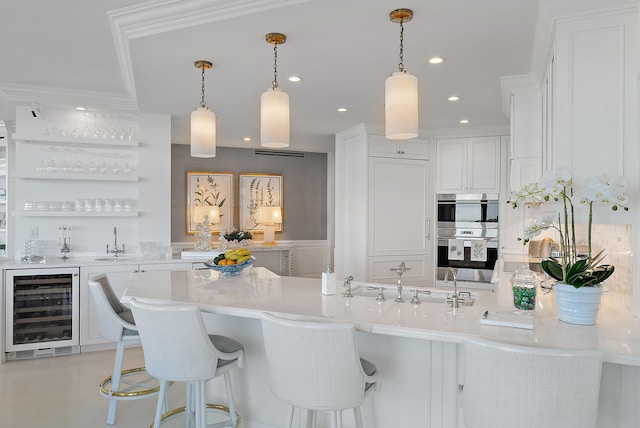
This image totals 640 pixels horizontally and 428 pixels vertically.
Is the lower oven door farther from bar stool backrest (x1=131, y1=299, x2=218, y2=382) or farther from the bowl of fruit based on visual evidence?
bar stool backrest (x1=131, y1=299, x2=218, y2=382)

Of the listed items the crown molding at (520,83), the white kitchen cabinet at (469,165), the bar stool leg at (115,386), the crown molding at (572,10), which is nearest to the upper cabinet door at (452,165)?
the white kitchen cabinet at (469,165)

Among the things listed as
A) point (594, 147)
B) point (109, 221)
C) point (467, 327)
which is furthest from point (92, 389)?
point (594, 147)

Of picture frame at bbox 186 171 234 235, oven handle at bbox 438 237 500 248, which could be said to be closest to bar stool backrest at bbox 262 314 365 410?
oven handle at bbox 438 237 500 248

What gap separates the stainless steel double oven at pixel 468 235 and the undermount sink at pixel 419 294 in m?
3.20

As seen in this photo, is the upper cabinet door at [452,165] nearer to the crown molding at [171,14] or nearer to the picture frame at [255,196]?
the picture frame at [255,196]

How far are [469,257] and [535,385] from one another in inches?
176

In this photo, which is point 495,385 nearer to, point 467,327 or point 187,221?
point 467,327

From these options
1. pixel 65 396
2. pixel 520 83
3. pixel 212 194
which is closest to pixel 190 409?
pixel 65 396

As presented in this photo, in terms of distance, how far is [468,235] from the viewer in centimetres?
575

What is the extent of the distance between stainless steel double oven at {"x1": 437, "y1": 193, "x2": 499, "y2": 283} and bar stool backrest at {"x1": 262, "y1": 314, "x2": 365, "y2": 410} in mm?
4215

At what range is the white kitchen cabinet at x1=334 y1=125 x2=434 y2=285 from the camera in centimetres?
564

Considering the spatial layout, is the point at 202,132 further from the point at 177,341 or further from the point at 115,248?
the point at 115,248

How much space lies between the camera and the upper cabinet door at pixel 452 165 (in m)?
5.77

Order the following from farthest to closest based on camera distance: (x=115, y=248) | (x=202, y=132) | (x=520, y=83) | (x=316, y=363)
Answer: (x=115, y=248), (x=520, y=83), (x=202, y=132), (x=316, y=363)
